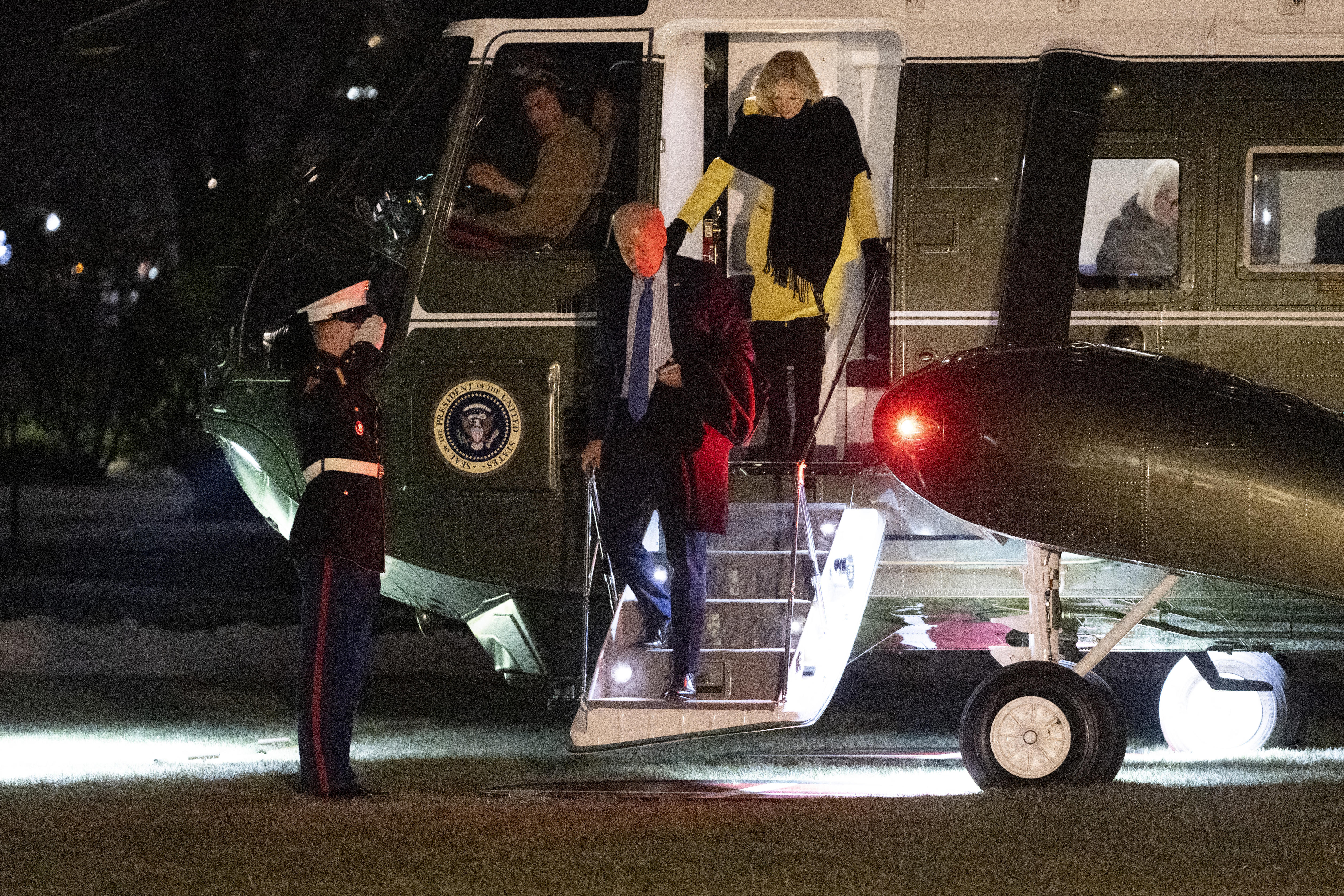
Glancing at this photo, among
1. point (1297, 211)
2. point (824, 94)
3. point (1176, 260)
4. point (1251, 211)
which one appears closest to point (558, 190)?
point (824, 94)

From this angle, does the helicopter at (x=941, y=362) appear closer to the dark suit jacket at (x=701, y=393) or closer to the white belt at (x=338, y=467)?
the dark suit jacket at (x=701, y=393)

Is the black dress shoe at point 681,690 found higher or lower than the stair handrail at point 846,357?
lower

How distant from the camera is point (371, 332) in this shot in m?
6.79

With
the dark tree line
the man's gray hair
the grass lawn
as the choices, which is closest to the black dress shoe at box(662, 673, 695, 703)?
the grass lawn

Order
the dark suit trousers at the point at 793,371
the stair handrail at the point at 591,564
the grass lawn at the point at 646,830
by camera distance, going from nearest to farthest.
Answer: the grass lawn at the point at 646,830 < the stair handrail at the point at 591,564 < the dark suit trousers at the point at 793,371

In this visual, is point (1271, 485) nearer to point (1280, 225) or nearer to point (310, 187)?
point (1280, 225)

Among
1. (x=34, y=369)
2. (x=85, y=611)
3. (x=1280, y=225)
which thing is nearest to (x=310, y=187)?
(x=1280, y=225)

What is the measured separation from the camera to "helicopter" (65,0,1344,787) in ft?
21.6

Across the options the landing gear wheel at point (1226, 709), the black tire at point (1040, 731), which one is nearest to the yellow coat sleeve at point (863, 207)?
the black tire at point (1040, 731)

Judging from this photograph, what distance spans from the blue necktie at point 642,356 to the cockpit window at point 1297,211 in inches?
100

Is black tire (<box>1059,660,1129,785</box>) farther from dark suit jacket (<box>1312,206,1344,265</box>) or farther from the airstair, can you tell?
dark suit jacket (<box>1312,206,1344,265</box>)

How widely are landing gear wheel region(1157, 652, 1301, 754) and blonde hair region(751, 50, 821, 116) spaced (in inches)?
133

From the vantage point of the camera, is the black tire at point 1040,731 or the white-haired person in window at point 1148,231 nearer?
the black tire at point 1040,731

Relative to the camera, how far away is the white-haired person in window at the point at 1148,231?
718cm
